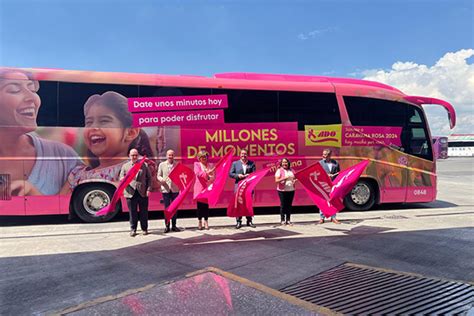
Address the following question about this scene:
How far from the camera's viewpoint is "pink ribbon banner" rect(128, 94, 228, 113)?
8.76m

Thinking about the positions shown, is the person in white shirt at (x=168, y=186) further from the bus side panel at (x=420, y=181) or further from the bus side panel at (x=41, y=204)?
the bus side panel at (x=420, y=181)

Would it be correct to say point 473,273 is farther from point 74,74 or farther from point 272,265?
point 74,74

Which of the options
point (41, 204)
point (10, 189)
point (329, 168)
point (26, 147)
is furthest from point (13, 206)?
point (329, 168)

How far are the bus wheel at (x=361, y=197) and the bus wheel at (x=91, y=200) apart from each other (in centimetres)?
668

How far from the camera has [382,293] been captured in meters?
3.97

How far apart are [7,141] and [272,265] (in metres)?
6.73

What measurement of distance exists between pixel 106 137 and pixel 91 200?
160cm

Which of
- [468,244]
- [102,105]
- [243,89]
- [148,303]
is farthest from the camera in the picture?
[243,89]

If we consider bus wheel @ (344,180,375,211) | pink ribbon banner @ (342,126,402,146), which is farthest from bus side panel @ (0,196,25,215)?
bus wheel @ (344,180,375,211)

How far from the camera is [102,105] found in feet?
28.0

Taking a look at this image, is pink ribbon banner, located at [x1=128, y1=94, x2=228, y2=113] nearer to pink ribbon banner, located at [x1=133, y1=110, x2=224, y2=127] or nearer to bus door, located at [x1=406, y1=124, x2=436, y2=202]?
pink ribbon banner, located at [x1=133, y1=110, x2=224, y2=127]

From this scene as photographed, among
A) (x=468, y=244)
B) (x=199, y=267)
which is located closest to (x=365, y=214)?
(x=468, y=244)

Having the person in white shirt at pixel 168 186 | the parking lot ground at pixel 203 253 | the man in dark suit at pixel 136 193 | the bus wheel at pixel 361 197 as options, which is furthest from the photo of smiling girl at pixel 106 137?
the bus wheel at pixel 361 197

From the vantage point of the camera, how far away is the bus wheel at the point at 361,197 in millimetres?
10344
